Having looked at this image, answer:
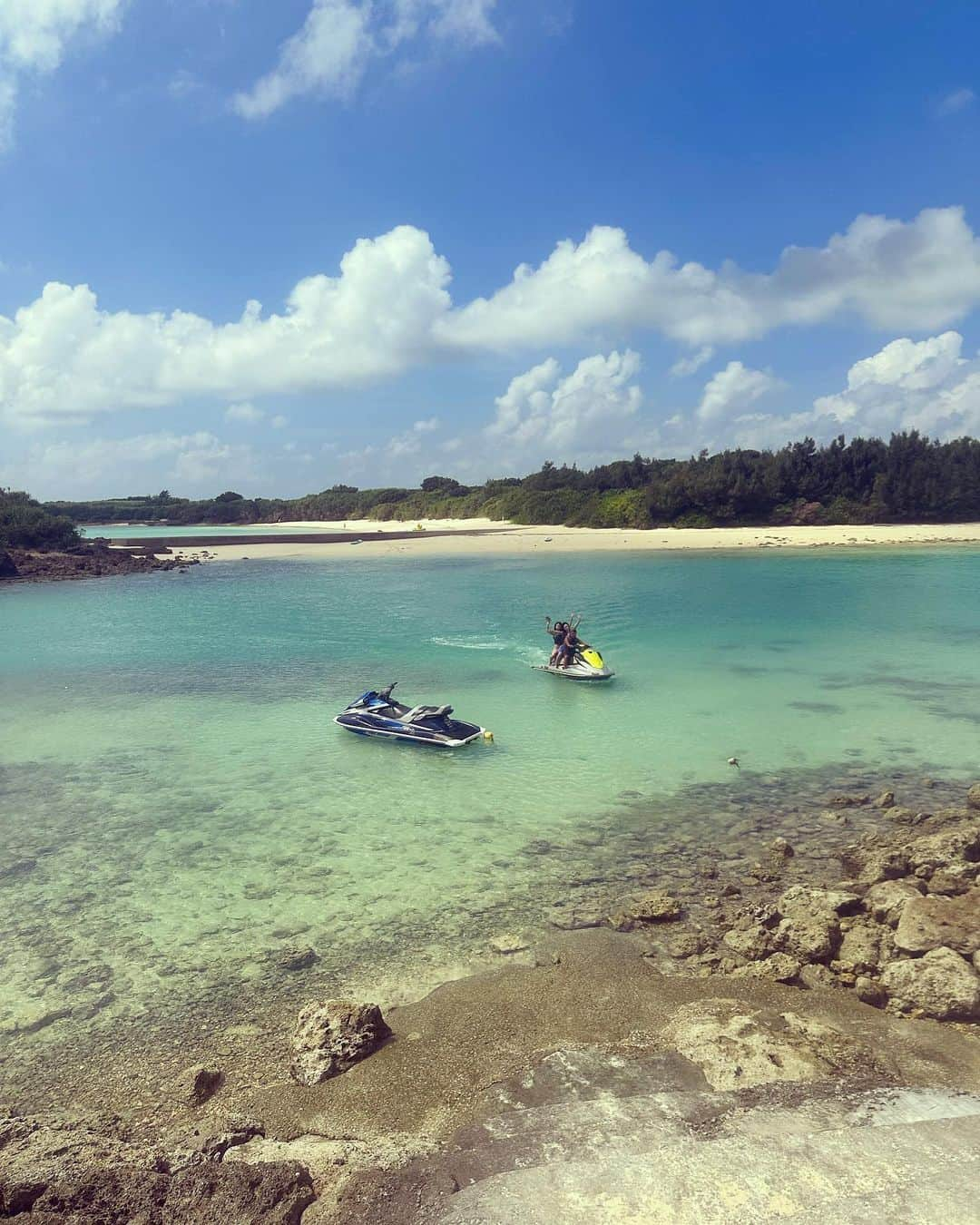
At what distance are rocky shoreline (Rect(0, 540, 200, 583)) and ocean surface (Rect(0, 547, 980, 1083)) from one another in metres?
30.3

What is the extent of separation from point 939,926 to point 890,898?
89 cm

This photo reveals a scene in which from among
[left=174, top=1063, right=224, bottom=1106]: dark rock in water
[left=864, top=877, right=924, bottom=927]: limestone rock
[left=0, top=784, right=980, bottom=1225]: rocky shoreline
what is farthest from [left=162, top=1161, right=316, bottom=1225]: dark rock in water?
[left=864, top=877, right=924, bottom=927]: limestone rock

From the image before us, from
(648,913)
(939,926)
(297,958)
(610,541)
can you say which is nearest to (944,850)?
(939,926)

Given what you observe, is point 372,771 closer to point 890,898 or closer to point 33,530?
point 890,898

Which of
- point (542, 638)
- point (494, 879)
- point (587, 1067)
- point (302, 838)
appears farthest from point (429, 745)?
point (542, 638)

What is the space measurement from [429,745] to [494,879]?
6.56 meters

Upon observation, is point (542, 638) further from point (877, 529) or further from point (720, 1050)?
point (877, 529)

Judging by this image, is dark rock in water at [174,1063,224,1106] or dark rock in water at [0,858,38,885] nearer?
dark rock in water at [174,1063,224,1106]

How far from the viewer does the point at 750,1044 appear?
6.62m

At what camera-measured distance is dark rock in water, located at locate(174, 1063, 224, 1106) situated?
21.9ft

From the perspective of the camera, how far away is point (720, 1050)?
659cm

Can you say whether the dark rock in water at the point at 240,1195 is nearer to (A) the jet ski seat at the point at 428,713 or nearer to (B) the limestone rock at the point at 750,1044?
(B) the limestone rock at the point at 750,1044

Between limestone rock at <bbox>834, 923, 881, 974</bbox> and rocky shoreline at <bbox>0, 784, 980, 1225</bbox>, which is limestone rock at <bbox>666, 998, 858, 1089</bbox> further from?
limestone rock at <bbox>834, 923, 881, 974</bbox>

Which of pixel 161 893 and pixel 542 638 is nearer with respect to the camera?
pixel 161 893
